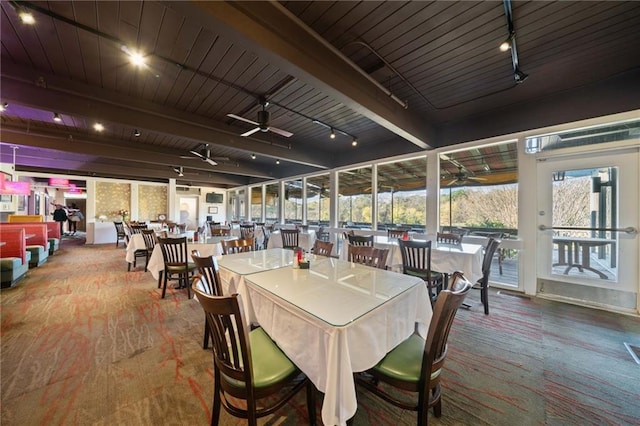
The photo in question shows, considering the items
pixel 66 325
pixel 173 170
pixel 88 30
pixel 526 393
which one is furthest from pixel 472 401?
pixel 173 170

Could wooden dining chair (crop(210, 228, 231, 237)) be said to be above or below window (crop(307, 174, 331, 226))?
below

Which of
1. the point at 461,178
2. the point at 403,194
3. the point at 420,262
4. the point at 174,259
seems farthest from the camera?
the point at 403,194

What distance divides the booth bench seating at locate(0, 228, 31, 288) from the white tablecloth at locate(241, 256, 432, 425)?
4.97 m

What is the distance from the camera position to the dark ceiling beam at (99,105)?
286 centimetres

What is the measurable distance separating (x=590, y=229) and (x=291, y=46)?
478cm

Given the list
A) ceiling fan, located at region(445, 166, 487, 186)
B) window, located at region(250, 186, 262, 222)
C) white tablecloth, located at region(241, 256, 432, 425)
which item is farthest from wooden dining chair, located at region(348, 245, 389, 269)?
window, located at region(250, 186, 262, 222)

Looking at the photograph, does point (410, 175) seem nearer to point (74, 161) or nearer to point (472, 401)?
point (472, 401)

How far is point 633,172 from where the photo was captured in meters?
3.12

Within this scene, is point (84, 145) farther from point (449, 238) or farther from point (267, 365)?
point (449, 238)

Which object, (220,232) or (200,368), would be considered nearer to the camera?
(200,368)

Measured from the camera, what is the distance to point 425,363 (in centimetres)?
122

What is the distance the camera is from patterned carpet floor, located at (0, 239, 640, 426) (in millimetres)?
1563

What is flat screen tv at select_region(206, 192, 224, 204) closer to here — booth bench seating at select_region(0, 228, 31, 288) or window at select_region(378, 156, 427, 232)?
booth bench seating at select_region(0, 228, 31, 288)

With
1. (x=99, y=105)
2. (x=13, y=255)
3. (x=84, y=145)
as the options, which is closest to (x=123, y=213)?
(x=84, y=145)
